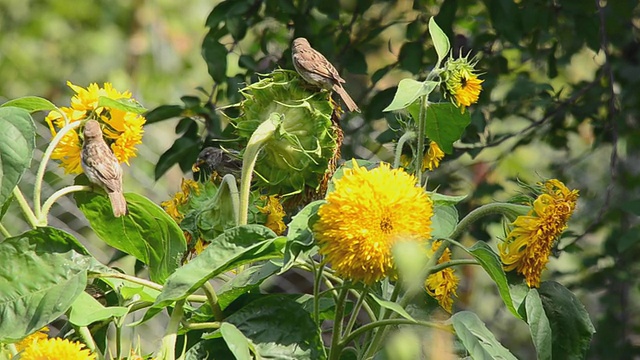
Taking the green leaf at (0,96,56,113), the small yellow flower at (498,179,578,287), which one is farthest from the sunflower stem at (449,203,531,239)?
the green leaf at (0,96,56,113)

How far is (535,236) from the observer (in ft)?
2.20

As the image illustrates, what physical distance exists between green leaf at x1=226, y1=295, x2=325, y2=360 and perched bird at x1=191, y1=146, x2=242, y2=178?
27 cm

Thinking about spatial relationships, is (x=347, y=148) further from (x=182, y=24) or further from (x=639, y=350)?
(x=182, y=24)

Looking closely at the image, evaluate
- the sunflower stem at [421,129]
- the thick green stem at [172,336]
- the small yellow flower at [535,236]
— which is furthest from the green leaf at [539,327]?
the thick green stem at [172,336]

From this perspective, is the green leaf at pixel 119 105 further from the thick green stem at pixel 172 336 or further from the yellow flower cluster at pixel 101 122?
the thick green stem at pixel 172 336

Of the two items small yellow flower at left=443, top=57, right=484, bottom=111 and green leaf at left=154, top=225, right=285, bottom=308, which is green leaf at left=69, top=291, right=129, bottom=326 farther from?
small yellow flower at left=443, top=57, right=484, bottom=111

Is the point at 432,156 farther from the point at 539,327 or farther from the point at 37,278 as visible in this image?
the point at 37,278

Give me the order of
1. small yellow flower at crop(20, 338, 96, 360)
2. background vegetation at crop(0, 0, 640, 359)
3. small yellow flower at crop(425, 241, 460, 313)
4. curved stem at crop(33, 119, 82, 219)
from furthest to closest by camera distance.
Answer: background vegetation at crop(0, 0, 640, 359) < small yellow flower at crop(425, 241, 460, 313) < curved stem at crop(33, 119, 82, 219) < small yellow flower at crop(20, 338, 96, 360)

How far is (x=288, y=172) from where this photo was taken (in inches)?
30.2

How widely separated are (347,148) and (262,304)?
4.17 ft

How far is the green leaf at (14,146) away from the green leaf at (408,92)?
0.25 metres

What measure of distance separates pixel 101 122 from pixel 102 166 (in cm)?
7

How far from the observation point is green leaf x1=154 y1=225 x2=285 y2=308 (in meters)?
0.59

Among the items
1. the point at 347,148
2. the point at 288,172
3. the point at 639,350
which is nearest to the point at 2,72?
the point at 347,148
